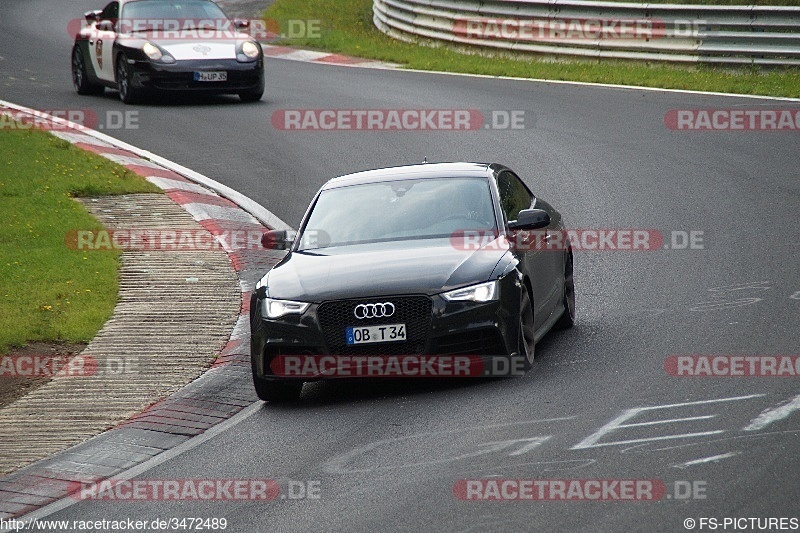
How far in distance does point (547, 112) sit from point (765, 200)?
6.31 metres

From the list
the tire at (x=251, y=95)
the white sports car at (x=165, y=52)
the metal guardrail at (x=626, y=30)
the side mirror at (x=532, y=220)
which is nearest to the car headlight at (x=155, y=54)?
the white sports car at (x=165, y=52)

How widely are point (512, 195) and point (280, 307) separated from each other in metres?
2.46

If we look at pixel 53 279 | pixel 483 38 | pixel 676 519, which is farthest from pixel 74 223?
pixel 483 38

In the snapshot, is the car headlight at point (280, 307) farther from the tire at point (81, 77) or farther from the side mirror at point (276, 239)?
the tire at point (81, 77)

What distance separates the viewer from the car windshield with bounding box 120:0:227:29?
23.2m

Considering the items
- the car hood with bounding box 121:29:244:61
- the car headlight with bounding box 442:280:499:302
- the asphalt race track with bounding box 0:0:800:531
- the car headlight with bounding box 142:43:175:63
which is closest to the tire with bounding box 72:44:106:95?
the car hood with bounding box 121:29:244:61

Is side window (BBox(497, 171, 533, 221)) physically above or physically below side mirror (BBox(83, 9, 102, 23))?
above

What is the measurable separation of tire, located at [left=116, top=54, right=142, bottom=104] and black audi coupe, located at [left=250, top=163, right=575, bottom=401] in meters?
12.4

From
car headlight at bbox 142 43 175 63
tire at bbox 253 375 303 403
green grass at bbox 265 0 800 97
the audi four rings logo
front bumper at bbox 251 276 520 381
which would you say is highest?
the audi four rings logo

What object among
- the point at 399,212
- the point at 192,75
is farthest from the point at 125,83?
the point at 399,212

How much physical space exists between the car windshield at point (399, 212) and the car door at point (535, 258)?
23cm

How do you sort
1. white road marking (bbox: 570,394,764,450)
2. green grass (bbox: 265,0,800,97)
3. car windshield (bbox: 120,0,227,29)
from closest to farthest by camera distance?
white road marking (bbox: 570,394,764,450) < green grass (bbox: 265,0,800,97) < car windshield (bbox: 120,0,227,29)

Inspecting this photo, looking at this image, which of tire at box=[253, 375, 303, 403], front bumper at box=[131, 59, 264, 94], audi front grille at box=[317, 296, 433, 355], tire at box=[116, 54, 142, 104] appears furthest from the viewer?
tire at box=[116, 54, 142, 104]

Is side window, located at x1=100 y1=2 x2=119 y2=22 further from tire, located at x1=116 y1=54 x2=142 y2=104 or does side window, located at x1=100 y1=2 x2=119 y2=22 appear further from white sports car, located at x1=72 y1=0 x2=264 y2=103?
tire, located at x1=116 y1=54 x2=142 y2=104
